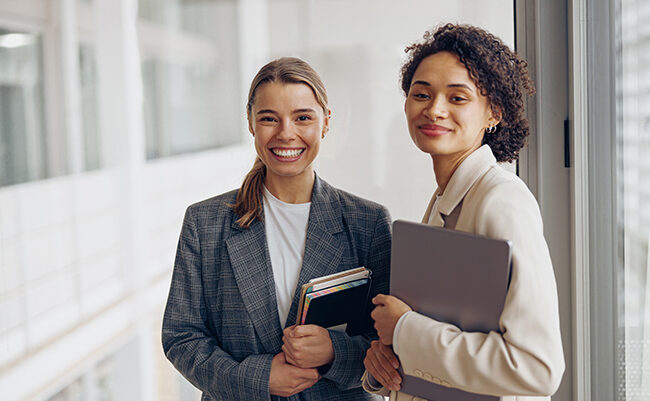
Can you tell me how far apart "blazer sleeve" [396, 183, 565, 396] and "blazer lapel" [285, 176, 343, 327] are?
0.40 meters

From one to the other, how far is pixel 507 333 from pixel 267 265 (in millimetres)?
619

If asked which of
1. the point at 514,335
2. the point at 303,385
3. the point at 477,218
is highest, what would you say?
the point at 477,218

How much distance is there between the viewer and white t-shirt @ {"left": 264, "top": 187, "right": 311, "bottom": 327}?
1404 millimetres

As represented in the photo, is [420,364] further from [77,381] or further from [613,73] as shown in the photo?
[77,381]

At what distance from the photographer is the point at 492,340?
96cm

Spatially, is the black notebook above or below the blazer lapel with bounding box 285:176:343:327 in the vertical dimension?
below

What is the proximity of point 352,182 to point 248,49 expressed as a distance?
0.67 meters

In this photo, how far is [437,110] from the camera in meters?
1.09

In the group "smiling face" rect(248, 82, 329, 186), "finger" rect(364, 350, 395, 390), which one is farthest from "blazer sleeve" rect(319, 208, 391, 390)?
"smiling face" rect(248, 82, 329, 186)

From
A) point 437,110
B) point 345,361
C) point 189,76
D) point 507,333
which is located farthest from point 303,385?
point 189,76

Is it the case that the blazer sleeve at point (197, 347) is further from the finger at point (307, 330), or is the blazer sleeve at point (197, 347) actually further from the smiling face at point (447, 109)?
the smiling face at point (447, 109)

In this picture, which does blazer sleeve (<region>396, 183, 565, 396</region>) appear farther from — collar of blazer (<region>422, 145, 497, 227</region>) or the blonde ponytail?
the blonde ponytail

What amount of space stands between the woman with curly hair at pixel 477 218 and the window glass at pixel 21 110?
197cm

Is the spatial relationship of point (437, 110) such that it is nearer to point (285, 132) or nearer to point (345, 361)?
point (285, 132)
